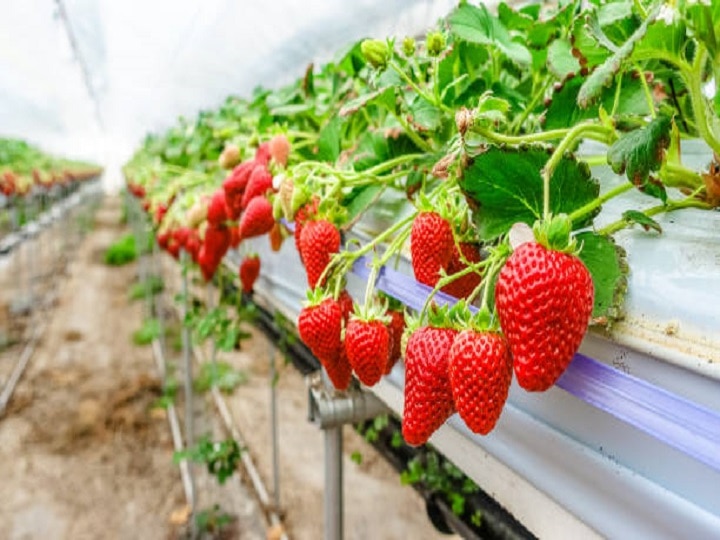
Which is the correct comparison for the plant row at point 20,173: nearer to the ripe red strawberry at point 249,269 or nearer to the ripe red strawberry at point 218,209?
the ripe red strawberry at point 249,269

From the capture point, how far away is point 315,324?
60 cm

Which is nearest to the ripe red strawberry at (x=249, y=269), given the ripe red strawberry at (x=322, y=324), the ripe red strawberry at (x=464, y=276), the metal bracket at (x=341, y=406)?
the metal bracket at (x=341, y=406)

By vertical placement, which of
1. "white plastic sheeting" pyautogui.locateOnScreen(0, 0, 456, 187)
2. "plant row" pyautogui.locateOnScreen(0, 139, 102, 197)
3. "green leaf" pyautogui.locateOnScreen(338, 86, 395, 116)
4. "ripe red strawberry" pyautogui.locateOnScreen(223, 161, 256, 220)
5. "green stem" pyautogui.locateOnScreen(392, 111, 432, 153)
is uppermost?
"white plastic sheeting" pyautogui.locateOnScreen(0, 0, 456, 187)

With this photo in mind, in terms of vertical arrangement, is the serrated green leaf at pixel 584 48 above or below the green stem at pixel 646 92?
above

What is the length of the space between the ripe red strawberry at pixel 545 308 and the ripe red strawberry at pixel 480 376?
1.1 inches

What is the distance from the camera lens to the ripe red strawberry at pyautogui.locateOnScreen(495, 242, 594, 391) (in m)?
0.35

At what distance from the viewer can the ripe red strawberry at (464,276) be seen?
52 cm

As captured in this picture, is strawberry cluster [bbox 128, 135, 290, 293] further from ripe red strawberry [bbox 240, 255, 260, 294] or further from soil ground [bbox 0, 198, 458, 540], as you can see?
soil ground [bbox 0, 198, 458, 540]

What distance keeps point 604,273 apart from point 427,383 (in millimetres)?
140

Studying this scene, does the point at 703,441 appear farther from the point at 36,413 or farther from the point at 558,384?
the point at 36,413

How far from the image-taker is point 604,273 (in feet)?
1.30

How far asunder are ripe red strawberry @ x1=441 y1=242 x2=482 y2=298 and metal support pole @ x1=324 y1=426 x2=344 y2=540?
460mm

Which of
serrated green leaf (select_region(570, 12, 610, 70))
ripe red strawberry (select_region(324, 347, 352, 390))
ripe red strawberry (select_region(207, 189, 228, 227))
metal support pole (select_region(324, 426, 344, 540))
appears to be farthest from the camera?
ripe red strawberry (select_region(207, 189, 228, 227))

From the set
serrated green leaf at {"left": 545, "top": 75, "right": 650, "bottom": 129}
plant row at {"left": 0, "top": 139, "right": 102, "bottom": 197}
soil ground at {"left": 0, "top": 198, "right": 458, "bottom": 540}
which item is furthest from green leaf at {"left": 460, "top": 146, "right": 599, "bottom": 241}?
plant row at {"left": 0, "top": 139, "right": 102, "bottom": 197}
